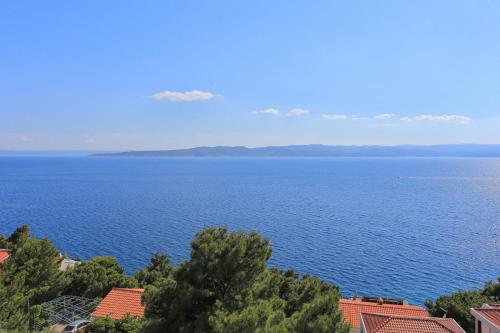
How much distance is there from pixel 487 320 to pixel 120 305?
1495 centimetres

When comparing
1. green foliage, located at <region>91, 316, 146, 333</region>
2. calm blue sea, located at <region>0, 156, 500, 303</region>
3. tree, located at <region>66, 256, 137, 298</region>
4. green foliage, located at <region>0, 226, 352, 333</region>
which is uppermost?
green foliage, located at <region>0, 226, 352, 333</region>

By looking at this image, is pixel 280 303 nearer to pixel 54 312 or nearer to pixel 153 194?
pixel 54 312

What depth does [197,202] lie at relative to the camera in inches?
3216

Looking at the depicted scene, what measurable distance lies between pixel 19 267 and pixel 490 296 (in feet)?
88.2

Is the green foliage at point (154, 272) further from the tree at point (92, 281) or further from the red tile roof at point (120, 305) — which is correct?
the red tile roof at point (120, 305)

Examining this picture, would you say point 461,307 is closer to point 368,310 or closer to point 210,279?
point 368,310

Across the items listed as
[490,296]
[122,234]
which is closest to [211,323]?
[490,296]

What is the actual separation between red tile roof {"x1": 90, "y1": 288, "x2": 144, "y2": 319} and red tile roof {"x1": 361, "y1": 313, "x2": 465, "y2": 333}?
1014cm

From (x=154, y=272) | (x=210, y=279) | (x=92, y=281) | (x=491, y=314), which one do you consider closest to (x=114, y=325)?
(x=210, y=279)

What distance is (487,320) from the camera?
1100cm

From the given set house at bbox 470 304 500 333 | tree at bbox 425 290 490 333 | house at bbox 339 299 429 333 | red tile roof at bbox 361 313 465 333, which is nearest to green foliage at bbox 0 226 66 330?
red tile roof at bbox 361 313 465 333

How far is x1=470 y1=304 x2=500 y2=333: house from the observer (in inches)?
421

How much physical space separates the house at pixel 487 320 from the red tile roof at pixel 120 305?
1306 centimetres

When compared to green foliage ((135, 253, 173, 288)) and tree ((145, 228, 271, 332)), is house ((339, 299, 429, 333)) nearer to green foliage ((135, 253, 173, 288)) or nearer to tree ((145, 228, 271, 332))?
tree ((145, 228, 271, 332))
